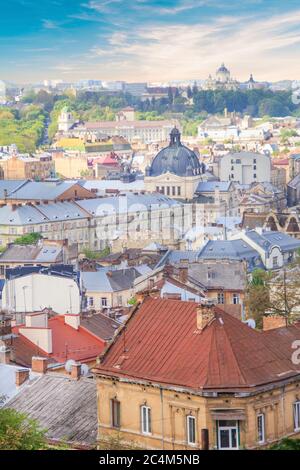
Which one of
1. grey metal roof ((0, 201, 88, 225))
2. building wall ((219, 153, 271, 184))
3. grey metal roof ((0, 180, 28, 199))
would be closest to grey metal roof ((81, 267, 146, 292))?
grey metal roof ((0, 201, 88, 225))

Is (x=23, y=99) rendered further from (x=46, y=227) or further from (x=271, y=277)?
(x=271, y=277)

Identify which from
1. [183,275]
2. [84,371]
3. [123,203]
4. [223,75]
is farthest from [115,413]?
[223,75]

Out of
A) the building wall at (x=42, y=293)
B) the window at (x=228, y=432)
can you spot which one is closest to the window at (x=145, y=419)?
the window at (x=228, y=432)

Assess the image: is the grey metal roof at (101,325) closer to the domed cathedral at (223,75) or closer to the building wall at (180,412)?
the building wall at (180,412)

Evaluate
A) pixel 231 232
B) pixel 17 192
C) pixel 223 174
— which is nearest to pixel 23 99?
pixel 223 174

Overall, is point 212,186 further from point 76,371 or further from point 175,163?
point 76,371

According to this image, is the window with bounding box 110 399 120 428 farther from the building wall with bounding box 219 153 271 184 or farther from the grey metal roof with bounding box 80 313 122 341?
the building wall with bounding box 219 153 271 184
